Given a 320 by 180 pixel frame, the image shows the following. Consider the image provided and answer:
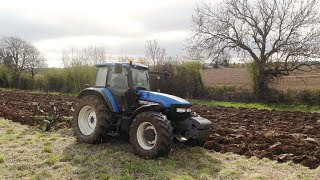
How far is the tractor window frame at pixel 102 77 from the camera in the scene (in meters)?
7.93

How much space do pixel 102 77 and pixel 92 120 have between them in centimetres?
109

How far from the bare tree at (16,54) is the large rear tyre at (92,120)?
42773mm

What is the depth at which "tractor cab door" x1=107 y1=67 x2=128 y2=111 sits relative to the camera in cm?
752

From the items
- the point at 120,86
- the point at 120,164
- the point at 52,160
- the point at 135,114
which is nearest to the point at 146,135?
the point at 135,114

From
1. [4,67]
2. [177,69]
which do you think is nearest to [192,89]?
[177,69]

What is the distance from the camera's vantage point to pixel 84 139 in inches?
310

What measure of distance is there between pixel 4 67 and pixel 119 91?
45567 mm

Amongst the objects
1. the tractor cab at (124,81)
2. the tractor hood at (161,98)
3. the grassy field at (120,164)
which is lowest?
the grassy field at (120,164)

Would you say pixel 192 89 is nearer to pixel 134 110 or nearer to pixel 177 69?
pixel 177 69

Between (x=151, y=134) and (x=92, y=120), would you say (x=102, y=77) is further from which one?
(x=151, y=134)

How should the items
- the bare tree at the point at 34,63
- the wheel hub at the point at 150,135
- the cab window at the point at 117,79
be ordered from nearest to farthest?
the wheel hub at the point at 150,135 < the cab window at the point at 117,79 < the bare tree at the point at 34,63

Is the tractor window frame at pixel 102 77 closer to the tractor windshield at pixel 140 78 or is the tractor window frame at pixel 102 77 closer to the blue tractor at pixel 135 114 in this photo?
the blue tractor at pixel 135 114

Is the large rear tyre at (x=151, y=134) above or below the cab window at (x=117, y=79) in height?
below

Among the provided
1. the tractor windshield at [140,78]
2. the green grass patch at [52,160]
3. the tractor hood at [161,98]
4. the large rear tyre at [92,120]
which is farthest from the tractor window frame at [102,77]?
the green grass patch at [52,160]
